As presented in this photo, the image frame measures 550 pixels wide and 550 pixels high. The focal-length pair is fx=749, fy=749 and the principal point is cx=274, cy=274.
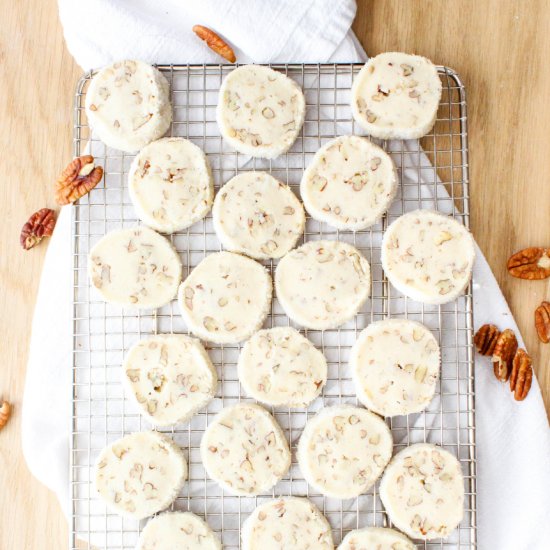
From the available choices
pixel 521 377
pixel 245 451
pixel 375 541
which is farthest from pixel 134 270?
pixel 521 377

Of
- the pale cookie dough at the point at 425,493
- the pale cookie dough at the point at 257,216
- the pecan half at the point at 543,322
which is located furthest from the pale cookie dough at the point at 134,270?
the pecan half at the point at 543,322

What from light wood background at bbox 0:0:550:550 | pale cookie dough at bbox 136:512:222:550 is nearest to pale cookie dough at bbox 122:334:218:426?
pale cookie dough at bbox 136:512:222:550

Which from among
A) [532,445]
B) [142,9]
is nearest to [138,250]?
[142,9]

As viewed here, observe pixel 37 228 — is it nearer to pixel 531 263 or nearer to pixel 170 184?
pixel 170 184

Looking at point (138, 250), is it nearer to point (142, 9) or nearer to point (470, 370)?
point (142, 9)

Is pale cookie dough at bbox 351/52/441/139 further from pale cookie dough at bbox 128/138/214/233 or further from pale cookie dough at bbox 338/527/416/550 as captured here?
pale cookie dough at bbox 338/527/416/550
